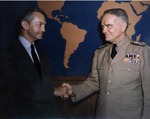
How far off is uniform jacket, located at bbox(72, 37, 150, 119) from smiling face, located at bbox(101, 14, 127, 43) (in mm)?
41

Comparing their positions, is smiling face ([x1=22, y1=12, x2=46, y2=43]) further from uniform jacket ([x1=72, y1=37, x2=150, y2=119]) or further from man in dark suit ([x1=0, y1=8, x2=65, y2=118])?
uniform jacket ([x1=72, y1=37, x2=150, y2=119])


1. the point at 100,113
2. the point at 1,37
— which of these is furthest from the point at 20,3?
the point at 100,113

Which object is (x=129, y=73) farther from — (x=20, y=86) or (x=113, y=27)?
(x=20, y=86)

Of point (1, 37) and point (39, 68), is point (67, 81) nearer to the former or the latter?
point (39, 68)

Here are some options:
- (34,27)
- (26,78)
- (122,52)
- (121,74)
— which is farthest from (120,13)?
(26,78)

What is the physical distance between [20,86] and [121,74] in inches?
17.8

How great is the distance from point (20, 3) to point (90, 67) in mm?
467

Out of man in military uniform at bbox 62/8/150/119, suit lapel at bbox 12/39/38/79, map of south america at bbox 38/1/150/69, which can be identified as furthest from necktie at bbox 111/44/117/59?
suit lapel at bbox 12/39/38/79

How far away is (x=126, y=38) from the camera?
1.13 m

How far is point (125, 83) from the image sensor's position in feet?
3.58

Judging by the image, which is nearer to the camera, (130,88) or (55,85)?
(130,88)

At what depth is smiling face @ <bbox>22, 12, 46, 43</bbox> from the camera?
1.11 m

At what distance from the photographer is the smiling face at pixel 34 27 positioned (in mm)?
1110

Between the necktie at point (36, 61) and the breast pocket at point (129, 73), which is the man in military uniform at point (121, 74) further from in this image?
Answer: the necktie at point (36, 61)
